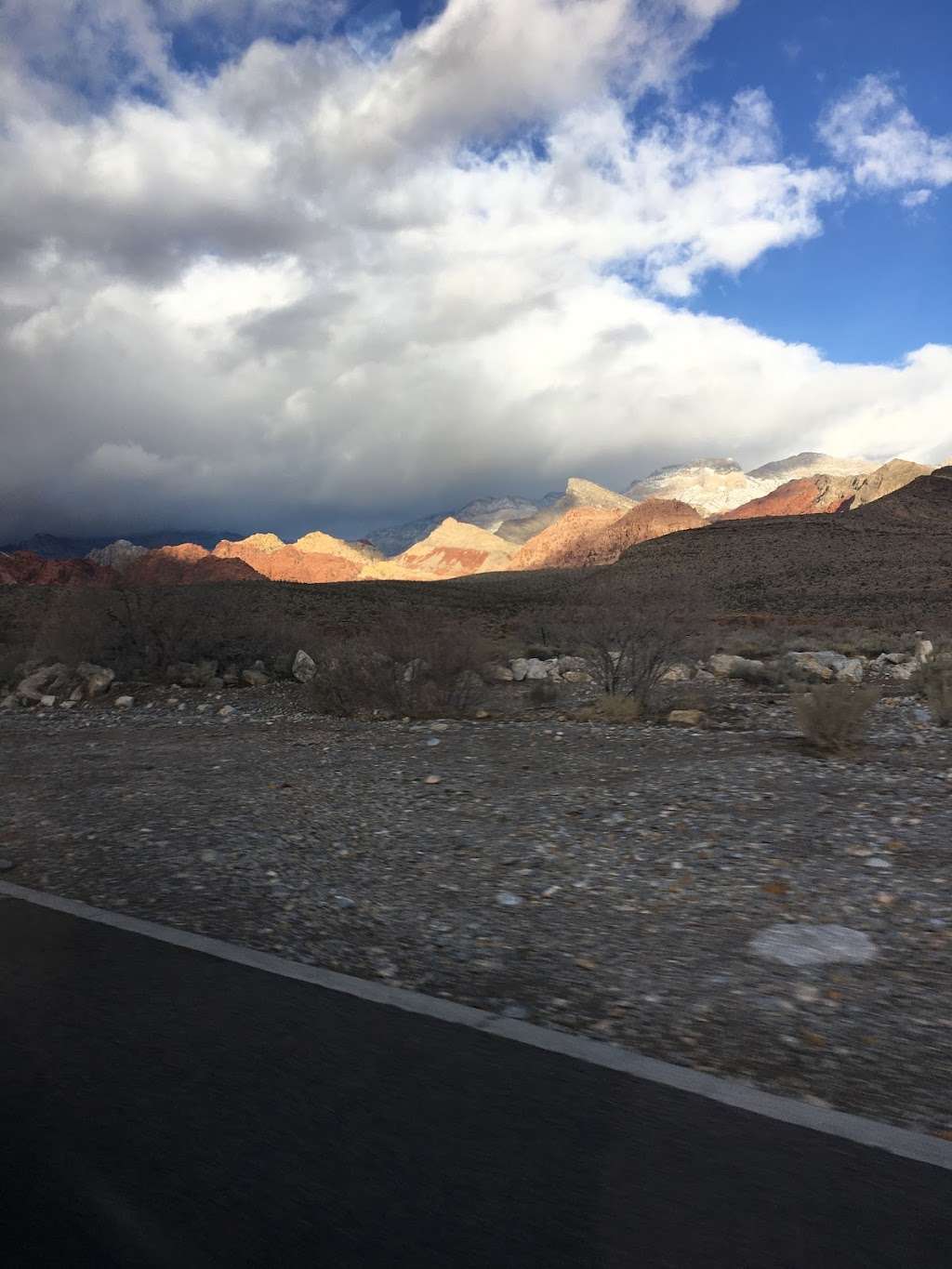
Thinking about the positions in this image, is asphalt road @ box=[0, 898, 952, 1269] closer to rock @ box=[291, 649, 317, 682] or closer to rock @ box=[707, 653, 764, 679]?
rock @ box=[291, 649, 317, 682]

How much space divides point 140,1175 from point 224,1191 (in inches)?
A: 11.1

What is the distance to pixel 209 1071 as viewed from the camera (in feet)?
11.0

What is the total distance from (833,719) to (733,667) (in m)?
12.2

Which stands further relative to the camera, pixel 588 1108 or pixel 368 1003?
pixel 368 1003

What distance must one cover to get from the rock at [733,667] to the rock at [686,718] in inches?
306

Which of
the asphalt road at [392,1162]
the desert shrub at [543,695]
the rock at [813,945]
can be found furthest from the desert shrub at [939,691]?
the asphalt road at [392,1162]

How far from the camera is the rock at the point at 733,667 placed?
21875 millimetres

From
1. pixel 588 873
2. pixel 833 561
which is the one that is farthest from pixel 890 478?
pixel 588 873

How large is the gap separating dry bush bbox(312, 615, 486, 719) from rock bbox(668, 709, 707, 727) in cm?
375

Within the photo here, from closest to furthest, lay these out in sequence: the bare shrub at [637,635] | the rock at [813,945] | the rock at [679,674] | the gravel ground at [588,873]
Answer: the gravel ground at [588,873]
the rock at [813,945]
the bare shrub at [637,635]
the rock at [679,674]

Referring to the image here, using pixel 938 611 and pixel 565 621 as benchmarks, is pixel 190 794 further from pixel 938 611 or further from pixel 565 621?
pixel 938 611

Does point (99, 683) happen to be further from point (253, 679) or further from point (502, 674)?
point (502, 674)

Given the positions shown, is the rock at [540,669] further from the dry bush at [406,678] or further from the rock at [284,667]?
the dry bush at [406,678]

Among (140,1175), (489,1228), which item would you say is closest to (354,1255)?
(489,1228)
